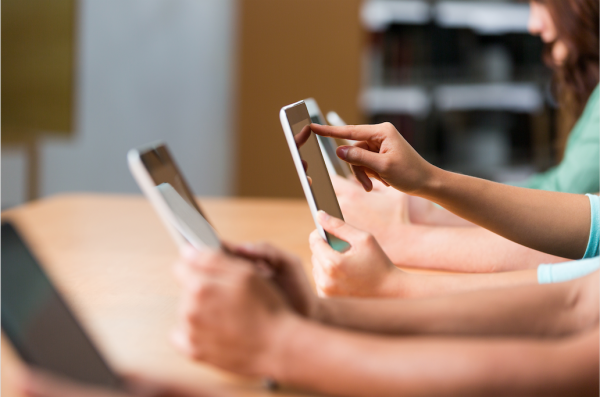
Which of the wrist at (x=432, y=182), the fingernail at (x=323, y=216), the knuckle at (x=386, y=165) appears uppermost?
the knuckle at (x=386, y=165)

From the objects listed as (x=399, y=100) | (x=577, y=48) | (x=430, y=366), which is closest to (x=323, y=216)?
(x=430, y=366)

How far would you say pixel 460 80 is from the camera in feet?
8.23

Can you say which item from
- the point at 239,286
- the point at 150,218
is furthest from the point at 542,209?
the point at 150,218

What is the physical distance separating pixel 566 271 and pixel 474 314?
0.18 metres

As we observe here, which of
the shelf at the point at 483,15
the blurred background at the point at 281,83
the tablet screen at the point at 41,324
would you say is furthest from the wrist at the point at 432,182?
the shelf at the point at 483,15

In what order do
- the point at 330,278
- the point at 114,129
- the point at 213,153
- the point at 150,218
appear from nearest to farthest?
1. the point at 330,278
2. the point at 150,218
3. the point at 114,129
4. the point at 213,153

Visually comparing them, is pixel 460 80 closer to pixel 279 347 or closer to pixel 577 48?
pixel 577 48

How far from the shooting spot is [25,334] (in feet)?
0.97

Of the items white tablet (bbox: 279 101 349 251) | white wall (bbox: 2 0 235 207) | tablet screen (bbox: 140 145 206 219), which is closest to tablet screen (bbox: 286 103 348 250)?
white tablet (bbox: 279 101 349 251)

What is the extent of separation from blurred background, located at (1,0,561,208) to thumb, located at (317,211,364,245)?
192 centimetres

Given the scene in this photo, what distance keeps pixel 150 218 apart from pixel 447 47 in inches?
72.8

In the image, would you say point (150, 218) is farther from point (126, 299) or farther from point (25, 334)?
point (25, 334)

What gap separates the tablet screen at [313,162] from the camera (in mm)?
521

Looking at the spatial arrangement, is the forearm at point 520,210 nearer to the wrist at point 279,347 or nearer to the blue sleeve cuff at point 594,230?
the blue sleeve cuff at point 594,230
